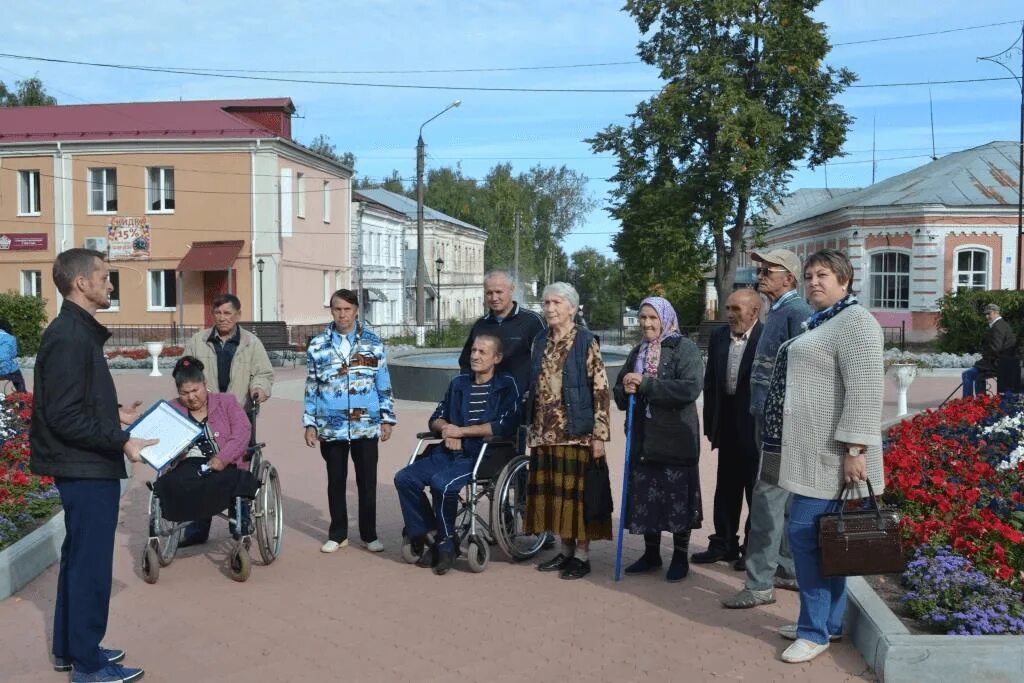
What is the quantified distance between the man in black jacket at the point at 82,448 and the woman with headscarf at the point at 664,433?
2980 mm

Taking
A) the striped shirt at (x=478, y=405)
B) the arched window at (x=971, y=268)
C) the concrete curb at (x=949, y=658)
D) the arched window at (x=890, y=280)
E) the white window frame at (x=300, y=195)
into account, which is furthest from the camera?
the white window frame at (x=300, y=195)

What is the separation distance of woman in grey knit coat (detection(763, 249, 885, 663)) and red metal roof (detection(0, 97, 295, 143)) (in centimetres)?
3401

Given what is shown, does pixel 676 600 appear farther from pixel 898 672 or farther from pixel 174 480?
pixel 174 480

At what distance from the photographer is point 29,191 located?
125 feet

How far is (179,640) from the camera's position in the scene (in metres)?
5.39

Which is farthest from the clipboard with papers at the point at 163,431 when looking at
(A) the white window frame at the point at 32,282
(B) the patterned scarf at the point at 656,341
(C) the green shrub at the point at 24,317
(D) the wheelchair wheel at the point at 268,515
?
(A) the white window frame at the point at 32,282

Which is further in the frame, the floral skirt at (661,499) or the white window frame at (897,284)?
the white window frame at (897,284)

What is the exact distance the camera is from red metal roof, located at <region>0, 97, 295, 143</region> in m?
37.0

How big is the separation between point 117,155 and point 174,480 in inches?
1331

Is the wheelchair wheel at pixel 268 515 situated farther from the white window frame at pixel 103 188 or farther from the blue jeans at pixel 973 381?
the white window frame at pixel 103 188

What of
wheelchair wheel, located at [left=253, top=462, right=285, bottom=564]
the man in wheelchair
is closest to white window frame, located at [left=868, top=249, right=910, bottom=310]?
the man in wheelchair

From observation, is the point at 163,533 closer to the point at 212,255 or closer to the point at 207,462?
the point at 207,462

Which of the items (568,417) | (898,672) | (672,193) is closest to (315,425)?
(568,417)

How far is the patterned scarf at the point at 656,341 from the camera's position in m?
6.45
